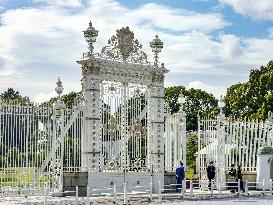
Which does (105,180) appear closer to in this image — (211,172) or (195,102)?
(211,172)

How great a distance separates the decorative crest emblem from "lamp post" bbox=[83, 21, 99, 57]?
25.8 inches

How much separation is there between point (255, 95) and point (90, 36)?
35.3 m

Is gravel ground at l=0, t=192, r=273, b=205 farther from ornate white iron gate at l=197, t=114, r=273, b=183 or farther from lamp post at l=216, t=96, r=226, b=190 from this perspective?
ornate white iron gate at l=197, t=114, r=273, b=183

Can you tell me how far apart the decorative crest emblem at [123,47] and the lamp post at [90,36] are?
0.66 meters

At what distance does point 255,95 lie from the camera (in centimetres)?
5975

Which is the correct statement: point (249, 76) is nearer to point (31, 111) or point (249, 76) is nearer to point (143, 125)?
point (143, 125)

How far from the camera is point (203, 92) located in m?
69.6

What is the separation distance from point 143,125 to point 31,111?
19.5 feet

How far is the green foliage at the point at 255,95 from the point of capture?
56.2 meters

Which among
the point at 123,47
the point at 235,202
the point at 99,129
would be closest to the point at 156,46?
the point at 123,47

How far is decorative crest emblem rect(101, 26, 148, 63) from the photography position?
1091 inches

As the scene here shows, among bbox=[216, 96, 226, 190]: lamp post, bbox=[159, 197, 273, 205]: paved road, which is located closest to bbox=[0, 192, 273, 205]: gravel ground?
bbox=[159, 197, 273, 205]: paved road

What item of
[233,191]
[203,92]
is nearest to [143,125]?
[233,191]

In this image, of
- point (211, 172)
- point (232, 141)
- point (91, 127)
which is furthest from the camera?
point (232, 141)
